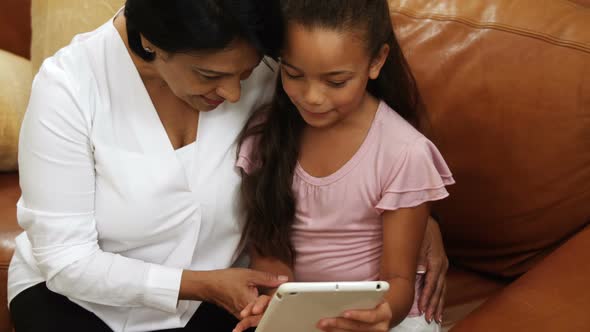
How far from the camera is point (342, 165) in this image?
117 cm

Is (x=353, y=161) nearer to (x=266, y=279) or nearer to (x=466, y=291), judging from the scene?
(x=266, y=279)

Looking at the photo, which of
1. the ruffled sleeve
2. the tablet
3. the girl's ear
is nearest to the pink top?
the ruffled sleeve

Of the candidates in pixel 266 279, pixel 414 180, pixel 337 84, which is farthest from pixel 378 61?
pixel 266 279

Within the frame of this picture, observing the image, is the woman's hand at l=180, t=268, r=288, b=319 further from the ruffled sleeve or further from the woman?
the ruffled sleeve

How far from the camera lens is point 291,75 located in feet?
3.43

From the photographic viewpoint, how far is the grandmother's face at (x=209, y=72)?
972 mm

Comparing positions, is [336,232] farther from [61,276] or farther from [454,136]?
[61,276]

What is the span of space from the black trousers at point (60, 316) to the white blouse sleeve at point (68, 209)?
6 centimetres

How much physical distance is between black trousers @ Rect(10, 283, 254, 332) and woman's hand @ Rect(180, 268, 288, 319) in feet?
0.40

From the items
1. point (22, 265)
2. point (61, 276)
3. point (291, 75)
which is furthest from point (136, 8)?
point (22, 265)

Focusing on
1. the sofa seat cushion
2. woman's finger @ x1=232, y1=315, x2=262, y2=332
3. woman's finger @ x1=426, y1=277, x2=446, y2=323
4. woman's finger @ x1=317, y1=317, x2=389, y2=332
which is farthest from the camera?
the sofa seat cushion

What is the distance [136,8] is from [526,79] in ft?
2.24

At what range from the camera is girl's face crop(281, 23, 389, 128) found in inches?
38.5

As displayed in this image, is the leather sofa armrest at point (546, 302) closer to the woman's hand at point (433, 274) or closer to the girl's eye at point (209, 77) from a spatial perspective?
the woman's hand at point (433, 274)
